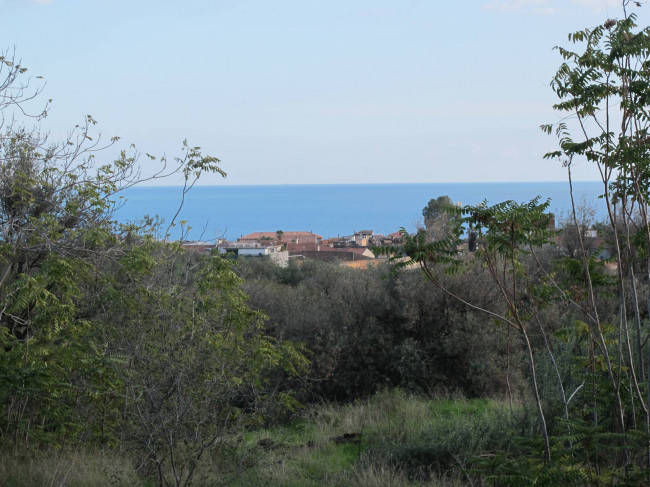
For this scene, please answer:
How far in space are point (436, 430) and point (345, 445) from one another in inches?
50.0

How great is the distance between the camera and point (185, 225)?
9.65 metres

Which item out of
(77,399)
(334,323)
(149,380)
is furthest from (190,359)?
(334,323)

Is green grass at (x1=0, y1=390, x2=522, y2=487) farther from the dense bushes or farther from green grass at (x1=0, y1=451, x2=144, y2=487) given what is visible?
the dense bushes

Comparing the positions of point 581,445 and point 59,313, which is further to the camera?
point 59,313

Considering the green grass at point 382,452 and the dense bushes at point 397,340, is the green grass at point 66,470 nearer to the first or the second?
the green grass at point 382,452

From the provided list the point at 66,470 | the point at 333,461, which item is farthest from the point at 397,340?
the point at 66,470

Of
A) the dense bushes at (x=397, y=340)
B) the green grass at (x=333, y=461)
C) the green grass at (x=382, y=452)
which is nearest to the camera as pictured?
the green grass at (x=333, y=461)

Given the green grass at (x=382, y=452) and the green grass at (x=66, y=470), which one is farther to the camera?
the green grass at (x=382, y=452)

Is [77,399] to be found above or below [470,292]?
below

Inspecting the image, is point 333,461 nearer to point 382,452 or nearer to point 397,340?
point 382,452

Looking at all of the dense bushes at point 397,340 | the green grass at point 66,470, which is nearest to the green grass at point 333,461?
the green grass at point 66,470

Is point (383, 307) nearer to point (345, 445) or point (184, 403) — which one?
point (345, 445)

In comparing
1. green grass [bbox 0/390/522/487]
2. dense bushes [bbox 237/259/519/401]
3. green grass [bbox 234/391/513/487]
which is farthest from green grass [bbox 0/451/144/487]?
dense bushes [bbox 237/259/519/401]

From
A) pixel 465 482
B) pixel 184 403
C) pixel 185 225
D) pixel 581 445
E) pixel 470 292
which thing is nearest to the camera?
pixel 581 445
